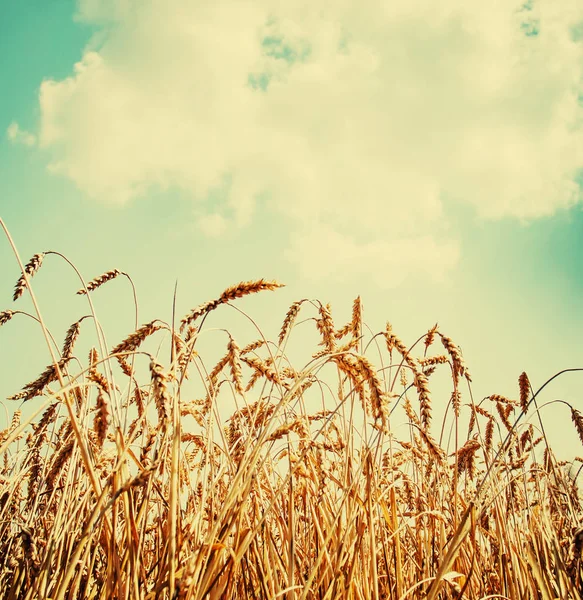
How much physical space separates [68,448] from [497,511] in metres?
2.00

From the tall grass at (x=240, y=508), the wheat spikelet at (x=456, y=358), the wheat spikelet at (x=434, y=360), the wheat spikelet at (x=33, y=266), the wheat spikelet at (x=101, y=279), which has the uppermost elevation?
the wheat spikelet at (x=434, y=360)

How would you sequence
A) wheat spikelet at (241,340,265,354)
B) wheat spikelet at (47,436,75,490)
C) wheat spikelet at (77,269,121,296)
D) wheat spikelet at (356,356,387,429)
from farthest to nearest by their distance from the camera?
wheat spikelet at (241,340,265,354)
wheat spikelet at (77,269,121,296)
wheat spikelet at (47,436,75,490)
wheat spikelet at (356,356,387,429)

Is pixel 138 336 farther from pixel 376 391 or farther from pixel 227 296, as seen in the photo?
pixel 376 391

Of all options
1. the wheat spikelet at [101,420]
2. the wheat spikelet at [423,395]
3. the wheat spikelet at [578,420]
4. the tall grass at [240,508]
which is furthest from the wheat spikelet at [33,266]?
the wheat spikelet at [578,420]

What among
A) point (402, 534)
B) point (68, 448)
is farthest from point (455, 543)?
point (402, 534)

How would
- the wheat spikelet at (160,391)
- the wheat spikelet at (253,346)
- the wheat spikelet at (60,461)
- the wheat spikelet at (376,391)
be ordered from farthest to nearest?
the wheat spikelet at (253,346) → the wheat spikelet at (60,461) → the wheat spikelet at (376,391) → the wheat spikelet at (160,391)

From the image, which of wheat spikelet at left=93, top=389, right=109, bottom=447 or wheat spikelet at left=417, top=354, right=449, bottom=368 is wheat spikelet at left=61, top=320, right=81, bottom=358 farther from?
wheat spikelet at left=417, top=354, right=449, bottom=368

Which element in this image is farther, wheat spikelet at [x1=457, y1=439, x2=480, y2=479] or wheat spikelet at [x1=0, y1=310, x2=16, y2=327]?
wheat spikelet at [x1=457, y1=439, x2=480, y2=479]

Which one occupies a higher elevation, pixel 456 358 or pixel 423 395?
pixel 456 358

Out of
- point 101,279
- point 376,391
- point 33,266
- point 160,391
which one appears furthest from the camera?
point 101,279

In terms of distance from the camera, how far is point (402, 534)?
9.62 ft

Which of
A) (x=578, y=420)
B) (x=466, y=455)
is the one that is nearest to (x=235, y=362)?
(x=578, y=420)

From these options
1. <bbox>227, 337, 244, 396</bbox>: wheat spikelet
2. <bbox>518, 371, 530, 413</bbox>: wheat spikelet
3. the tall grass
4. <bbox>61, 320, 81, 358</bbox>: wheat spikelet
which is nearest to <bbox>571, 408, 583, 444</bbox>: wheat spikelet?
the tall grass

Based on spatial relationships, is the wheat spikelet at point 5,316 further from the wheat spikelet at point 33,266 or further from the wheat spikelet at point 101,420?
the wheat spikelet at point 101,420
